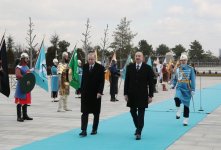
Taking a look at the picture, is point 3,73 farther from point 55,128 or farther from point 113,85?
point 113,85

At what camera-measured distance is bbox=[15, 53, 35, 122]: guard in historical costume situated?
1102 cm

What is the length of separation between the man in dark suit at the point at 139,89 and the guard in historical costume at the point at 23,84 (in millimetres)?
3274

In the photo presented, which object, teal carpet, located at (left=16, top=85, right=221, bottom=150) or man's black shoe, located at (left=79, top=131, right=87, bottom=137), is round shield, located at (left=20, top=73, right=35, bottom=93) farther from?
man's black shoe, located at (left=79, top=131, right=87, bottom=137)

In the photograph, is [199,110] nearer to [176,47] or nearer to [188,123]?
[188,123]

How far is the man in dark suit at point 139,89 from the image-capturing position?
8.73 m

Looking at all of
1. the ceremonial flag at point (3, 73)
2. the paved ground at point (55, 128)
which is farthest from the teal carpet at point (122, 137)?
the ceremonial flag at point (3, 73)

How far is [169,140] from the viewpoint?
8.58 m

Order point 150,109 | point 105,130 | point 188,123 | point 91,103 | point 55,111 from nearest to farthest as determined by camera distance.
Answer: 1. point 91,103
2. point 105,130
3. point 188,123
4. point 55,111
5. point 150,109

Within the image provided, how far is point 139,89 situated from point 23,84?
3.56m

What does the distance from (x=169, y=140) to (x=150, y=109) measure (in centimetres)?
590

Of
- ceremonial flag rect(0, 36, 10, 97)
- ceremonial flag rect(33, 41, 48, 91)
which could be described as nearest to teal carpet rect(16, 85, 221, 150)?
ceremonial flag rect(0, 36, 10, 97)

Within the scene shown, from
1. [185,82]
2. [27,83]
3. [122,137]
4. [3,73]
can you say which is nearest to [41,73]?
[27,83]

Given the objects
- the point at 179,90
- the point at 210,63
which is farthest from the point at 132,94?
the point at 210,63

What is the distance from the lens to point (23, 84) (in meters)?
11.0
